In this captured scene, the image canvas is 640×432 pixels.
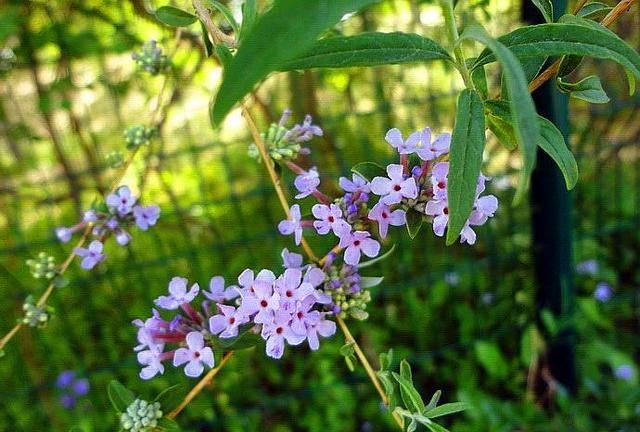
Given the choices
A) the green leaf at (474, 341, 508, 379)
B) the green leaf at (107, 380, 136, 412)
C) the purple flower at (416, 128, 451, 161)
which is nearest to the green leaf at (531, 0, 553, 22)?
the purple flower at (416, 128, 451, 161)

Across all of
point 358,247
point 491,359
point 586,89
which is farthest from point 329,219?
point 491,359

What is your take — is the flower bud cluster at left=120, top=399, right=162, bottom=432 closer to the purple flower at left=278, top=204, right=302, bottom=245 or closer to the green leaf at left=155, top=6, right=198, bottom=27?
the purple flower at left=278, top=204, right=302, bottom=245

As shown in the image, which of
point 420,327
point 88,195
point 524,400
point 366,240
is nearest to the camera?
point 366,240

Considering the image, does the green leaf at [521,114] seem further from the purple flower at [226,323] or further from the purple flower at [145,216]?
the purple flower at [145,216]

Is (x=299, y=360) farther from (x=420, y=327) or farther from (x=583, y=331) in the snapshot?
(x=583, y=331)

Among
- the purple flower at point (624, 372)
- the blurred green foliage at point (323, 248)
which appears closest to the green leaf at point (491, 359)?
the blurred green foliage at point (323, 248)

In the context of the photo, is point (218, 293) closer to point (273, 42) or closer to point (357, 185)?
point (357, 185)

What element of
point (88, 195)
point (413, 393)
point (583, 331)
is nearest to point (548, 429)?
point (583, 331)

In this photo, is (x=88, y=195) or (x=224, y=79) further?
(x=88, y=195)
